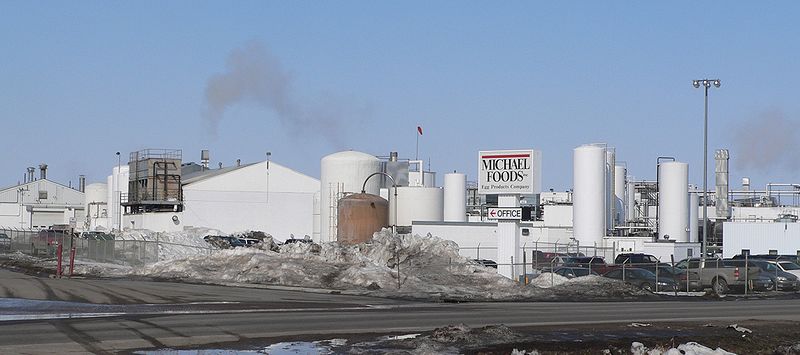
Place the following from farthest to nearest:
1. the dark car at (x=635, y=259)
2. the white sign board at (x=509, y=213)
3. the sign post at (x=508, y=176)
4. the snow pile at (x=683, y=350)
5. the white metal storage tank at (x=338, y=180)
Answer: the white metal storage tank at (x=338, y=180), the dark car at (x=635, y=259), the sign post at (x=508, y=176), the white sign board at (x=509, y=213), the snow pile at (x=683, y=350)

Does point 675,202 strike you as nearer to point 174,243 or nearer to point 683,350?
point 174,243

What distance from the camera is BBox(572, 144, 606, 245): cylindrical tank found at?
198 feet

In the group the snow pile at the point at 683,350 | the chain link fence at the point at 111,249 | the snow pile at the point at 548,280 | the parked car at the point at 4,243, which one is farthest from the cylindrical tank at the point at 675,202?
the snow pile at the point at 683,350

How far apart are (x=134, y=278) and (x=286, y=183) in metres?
44.9

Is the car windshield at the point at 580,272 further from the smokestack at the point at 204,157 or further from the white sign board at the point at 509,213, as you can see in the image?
the smokestack at the point at 204,157

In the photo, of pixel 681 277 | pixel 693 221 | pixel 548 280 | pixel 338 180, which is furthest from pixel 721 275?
pixel 693 221

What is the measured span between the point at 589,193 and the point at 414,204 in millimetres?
10281

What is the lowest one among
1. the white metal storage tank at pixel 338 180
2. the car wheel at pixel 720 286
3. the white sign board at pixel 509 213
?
the car wheel at pixel 720 286

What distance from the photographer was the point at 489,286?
41.9 m

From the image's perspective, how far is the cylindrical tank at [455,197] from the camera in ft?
229

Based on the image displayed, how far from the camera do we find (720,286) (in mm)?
42094

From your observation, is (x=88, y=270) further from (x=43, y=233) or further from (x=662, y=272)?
(x=662, y=272)

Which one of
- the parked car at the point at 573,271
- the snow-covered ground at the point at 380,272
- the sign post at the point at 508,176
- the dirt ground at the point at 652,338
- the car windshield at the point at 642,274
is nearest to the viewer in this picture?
the dirt ground at the point at 652,338

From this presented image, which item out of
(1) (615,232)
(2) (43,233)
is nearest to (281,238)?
(2) (43,233)
